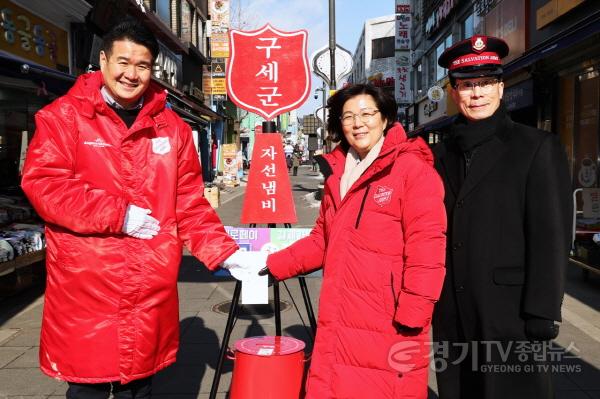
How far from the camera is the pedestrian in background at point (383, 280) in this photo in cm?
225

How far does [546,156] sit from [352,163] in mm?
870

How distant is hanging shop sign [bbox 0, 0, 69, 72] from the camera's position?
8734 millimetres

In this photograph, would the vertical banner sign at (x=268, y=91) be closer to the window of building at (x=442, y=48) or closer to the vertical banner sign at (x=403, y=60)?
the window of building at (x=442, y=48)

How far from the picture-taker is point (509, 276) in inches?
93.4

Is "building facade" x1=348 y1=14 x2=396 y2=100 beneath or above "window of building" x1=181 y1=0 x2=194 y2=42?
above

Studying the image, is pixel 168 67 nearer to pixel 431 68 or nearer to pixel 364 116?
pixel 431 68

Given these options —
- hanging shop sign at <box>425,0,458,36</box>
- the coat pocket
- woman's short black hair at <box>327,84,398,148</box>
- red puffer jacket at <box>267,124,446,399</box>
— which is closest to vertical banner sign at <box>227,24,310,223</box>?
woman's short black hair at <box>327,84,398,148</box>

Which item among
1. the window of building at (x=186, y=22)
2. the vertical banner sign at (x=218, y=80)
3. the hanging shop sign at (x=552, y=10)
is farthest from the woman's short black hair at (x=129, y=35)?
the vertical banner sign at (x=218, y=80)

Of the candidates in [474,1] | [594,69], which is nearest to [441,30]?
[474,1]

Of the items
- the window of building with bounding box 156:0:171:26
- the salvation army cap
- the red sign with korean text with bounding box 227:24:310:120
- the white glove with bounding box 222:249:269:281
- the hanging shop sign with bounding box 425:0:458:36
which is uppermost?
the hanging shop sign with bounding box 425:0:458:36

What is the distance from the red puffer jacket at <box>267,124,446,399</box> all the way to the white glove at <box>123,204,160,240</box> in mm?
801

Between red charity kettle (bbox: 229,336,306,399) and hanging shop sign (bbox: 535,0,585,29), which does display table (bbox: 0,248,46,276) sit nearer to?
red charity kettle (bbox: 229,336,306,399)

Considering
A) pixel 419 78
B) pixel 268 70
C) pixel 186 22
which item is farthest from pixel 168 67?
pixel 268 70

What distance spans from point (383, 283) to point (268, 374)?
932 mm
